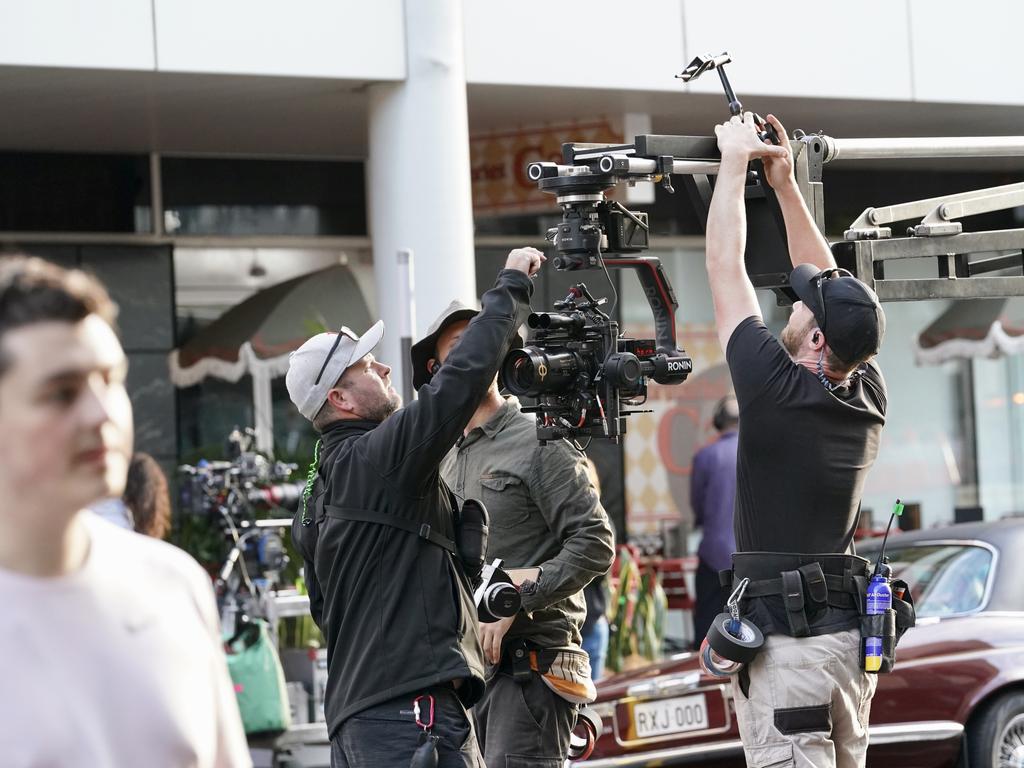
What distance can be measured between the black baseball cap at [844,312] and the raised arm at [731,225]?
0.19 metres

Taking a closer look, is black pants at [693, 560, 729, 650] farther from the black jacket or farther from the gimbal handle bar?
the black jacket

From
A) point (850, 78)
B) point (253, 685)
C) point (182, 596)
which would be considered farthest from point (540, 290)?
point (182, 596)

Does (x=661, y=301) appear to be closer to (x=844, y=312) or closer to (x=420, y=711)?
(x=844, y=312)

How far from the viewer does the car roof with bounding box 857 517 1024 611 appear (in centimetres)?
778

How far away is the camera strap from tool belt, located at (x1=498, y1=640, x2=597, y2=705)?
38.0 inches

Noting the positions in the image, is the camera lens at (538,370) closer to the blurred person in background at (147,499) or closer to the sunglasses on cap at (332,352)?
the sunglasses on cap at (332,352)

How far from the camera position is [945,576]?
802 centimetres

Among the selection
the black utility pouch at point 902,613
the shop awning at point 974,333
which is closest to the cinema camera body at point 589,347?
the black utility pouch at point 902,613

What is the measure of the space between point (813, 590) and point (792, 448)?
411 millimetres

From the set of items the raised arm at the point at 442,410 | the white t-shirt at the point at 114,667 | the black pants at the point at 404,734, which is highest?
the raised arm at the point at 442,410

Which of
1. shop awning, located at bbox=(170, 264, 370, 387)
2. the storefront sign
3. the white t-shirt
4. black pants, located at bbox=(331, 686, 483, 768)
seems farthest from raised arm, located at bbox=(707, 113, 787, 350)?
shop awning, located at bbox=(170, 264, 370, 387)

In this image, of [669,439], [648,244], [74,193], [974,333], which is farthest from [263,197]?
[648,244]

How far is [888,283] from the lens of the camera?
473cm

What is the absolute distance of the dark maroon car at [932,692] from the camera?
7.08 meters
